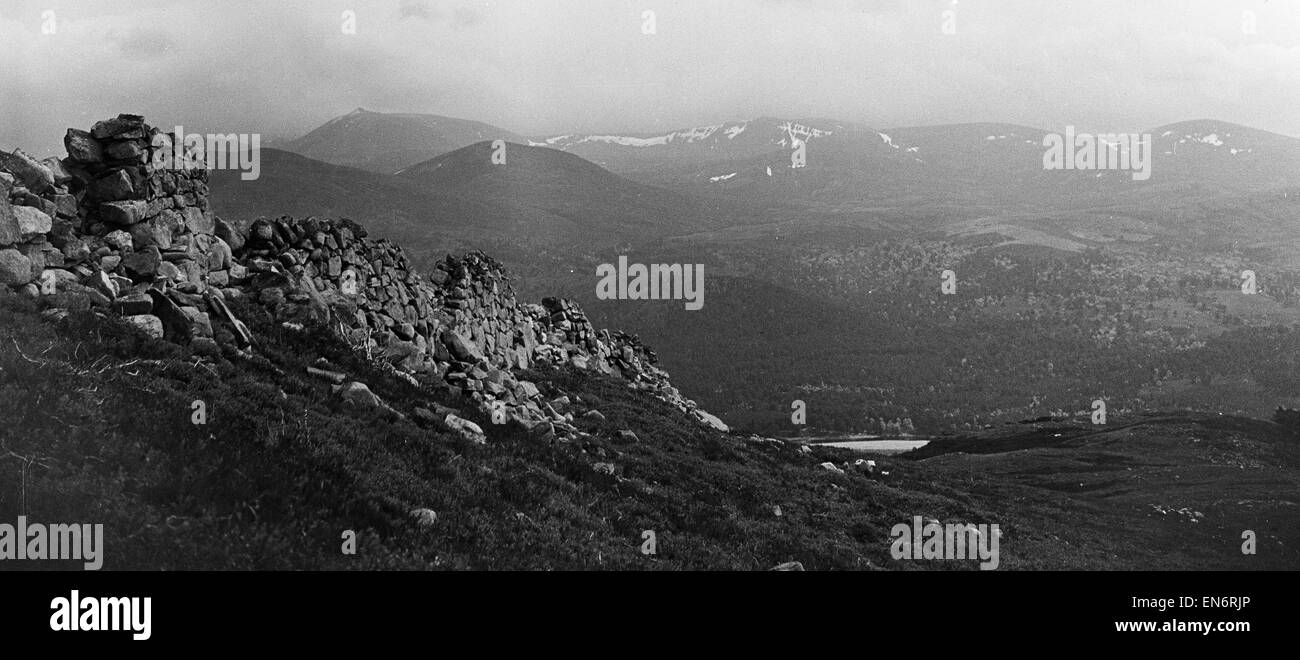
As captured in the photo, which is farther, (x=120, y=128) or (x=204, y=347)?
(x=120, y=128)

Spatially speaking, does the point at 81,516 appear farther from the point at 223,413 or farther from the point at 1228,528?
the point at 1228,528

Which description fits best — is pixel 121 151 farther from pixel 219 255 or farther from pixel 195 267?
pixel 219 255

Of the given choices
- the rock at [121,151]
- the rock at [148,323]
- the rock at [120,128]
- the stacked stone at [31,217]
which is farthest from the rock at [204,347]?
the rock at [120,128]

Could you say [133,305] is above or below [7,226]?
below

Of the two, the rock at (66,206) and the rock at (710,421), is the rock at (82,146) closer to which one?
the rock at (66,206)

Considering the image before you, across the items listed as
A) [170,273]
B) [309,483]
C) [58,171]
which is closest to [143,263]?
[170,273]

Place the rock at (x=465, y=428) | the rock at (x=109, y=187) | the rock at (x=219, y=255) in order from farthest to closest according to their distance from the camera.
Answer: the rock at (x=219, y=255) < the rock at (x=465, y=428) < the rock at (x=109, y=187)
